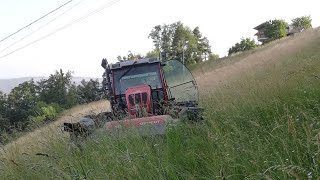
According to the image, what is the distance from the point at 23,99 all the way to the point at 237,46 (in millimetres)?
44021

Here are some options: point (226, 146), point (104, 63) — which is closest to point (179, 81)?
point (104, 63)

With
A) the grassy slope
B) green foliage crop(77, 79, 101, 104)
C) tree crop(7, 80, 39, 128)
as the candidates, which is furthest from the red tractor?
tree crop(7, 80, 39, 128)

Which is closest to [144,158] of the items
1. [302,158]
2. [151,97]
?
[302,158]

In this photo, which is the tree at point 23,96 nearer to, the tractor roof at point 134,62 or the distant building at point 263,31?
the tractor roof at point 134,62

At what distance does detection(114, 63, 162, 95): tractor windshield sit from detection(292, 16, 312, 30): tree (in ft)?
239

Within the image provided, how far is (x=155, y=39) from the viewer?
3076 inches

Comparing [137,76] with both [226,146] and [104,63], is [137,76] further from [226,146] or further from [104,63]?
[226,146]

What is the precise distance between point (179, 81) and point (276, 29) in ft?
203

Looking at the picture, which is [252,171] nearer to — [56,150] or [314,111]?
[314,111]

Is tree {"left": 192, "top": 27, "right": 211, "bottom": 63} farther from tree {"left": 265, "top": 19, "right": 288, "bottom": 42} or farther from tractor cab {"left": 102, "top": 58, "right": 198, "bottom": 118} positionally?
tractor cab {"left": 102, "top": 58, "right": 198, "bottom": 118}

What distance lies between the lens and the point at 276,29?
2601 inches

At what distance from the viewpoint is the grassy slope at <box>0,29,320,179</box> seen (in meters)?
2.77

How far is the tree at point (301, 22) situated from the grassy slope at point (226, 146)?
7567cm

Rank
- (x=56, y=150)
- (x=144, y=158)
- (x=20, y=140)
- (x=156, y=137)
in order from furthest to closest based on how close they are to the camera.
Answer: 1. (x=20, y=140)
2. (x=56, y=150)
3. (x=156, y=137)
4. (x=144, y=158)
